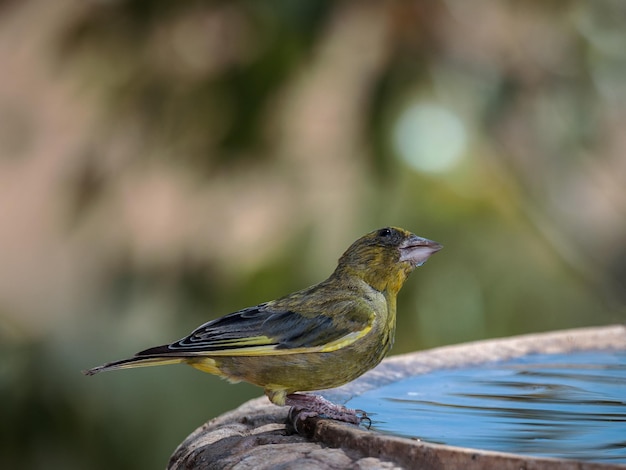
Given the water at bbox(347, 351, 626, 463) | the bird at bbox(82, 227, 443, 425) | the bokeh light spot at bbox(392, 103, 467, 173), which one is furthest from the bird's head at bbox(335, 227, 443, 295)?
the bokeh light spot at bbox(392, 103, 467, 173)

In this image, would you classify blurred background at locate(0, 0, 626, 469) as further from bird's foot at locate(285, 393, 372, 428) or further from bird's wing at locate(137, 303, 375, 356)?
bird's foot at locate(285, 393, 372, 428)

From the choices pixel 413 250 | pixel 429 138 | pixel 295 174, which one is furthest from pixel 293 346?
pixel 295 174

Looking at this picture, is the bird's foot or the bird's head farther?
the bird's head

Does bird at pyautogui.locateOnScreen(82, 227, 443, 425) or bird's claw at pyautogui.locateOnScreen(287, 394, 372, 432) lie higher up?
bird at pyautogui.locateOnScreen(82, 227, 443, 425)

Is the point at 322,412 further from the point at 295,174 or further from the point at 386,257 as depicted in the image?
the point at 295,174

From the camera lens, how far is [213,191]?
4309 millimetres

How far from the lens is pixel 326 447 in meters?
1.70

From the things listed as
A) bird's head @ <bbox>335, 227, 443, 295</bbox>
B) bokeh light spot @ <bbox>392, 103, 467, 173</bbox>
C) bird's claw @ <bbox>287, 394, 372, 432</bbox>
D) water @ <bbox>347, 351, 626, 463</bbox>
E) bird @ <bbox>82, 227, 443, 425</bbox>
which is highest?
bokeh light spot @ <bbox>392, 103, 467, 173</bbox>

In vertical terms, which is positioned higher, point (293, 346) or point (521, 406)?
point (293, 346)

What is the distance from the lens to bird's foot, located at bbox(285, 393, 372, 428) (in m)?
1.82

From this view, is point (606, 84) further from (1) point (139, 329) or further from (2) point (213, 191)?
(1) point (139, 329)

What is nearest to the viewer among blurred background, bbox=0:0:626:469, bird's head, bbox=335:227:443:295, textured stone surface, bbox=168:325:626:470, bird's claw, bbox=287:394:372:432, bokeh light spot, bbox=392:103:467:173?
textured stone surface, bbox=168:325:626:470

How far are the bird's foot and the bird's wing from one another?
3.9 inches

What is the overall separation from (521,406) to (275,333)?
50 centimetres
